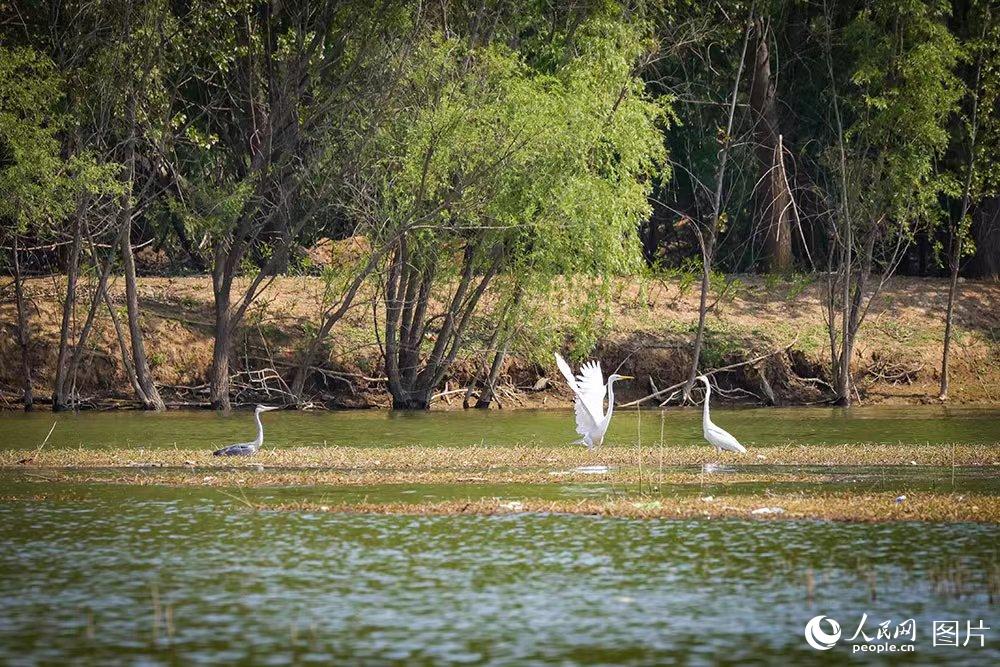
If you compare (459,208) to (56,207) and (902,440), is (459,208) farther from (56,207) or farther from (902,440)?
(902,440)

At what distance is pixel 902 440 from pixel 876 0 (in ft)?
47.8

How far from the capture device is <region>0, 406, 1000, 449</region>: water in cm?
2492

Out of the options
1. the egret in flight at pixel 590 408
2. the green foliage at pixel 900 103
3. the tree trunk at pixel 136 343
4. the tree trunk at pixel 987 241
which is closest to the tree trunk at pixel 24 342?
the tree trunk at pixel 136 343

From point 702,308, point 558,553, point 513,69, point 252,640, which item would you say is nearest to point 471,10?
point 513,69

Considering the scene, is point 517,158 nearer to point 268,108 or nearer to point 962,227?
point 268,108

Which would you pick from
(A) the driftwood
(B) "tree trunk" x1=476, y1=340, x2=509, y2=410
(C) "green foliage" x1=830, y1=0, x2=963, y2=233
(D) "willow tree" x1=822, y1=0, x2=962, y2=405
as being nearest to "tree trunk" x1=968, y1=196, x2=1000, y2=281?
(D) "willow tree" x1=822, y1=0, x2=962, y2=405

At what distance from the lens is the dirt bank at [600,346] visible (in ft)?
110

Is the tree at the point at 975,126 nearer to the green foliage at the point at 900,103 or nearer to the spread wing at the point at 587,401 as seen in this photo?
the green foliage at the point at 900,103

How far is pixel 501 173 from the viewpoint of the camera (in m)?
29.9

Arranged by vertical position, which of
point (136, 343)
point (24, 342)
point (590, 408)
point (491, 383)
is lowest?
point (491, 383)

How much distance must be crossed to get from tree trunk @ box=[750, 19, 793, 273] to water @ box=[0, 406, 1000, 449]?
8419 millimetres

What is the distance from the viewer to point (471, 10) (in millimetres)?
32031

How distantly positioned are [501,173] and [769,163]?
1349 centimetres

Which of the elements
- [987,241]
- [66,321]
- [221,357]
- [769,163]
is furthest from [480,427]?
[987,241]
